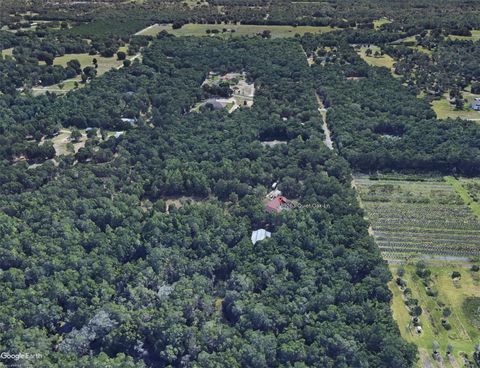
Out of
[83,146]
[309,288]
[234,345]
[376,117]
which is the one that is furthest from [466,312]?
[83,146]

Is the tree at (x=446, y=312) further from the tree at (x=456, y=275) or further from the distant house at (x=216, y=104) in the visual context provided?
the distant house at (x=216, y=104)

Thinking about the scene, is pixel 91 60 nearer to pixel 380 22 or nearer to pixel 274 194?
pixel 274 194

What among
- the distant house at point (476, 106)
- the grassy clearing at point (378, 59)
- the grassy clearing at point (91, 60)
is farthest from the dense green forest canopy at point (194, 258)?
the grassy clearing at point (378, 59)

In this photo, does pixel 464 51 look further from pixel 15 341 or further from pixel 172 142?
pixel 15 341

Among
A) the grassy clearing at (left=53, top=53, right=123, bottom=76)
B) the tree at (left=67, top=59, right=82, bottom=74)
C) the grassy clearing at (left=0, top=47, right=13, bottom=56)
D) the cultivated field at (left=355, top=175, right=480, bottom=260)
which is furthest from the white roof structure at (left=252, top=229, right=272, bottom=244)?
the grassy clearing at (left=0, top=47, right=13, bottom=56)

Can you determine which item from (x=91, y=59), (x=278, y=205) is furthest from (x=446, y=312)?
(x=91, y=59)

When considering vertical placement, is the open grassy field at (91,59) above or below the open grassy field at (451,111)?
below
